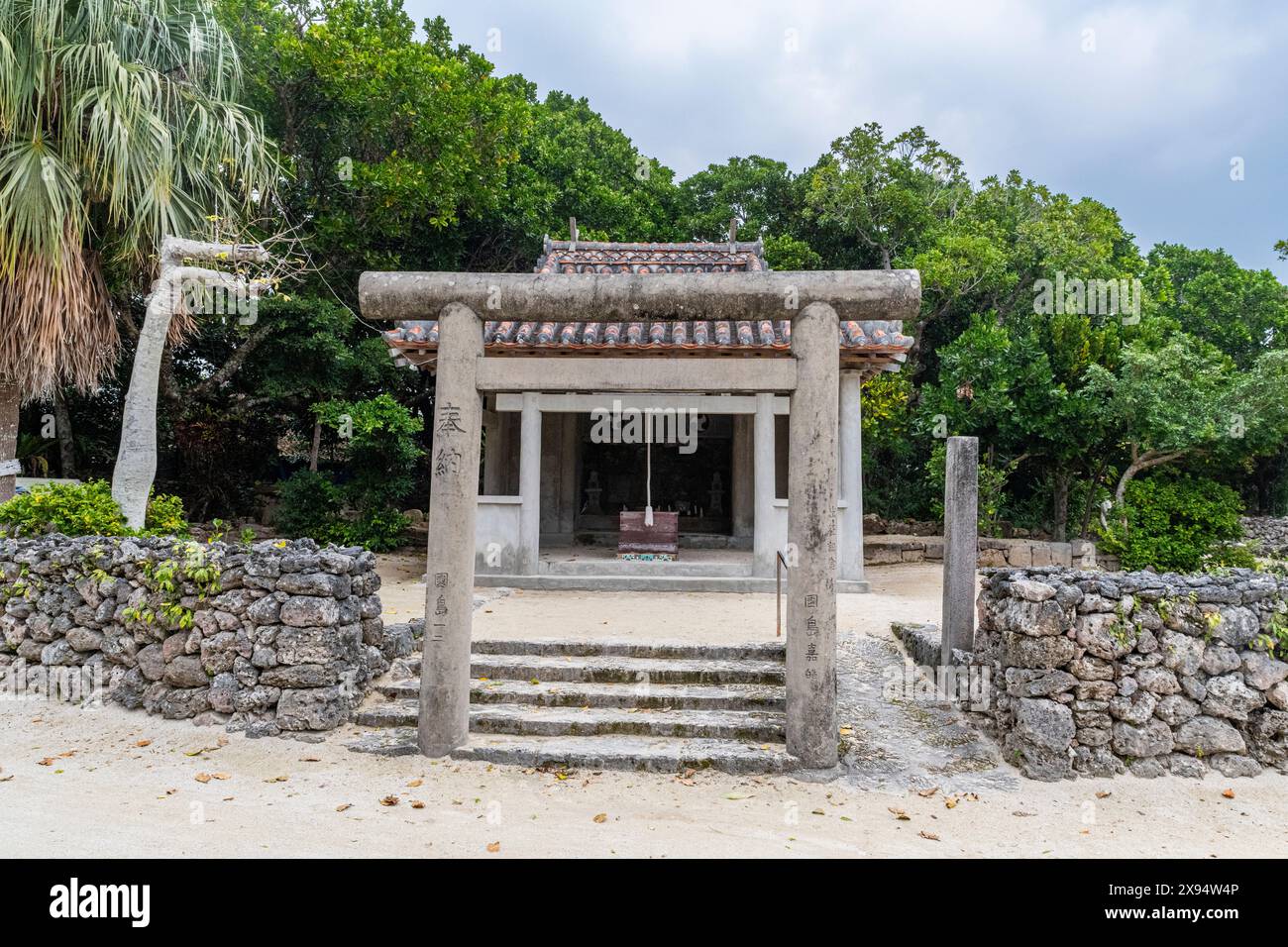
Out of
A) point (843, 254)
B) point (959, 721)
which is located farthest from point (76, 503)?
point (843, 254)

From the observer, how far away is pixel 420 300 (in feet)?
15.8

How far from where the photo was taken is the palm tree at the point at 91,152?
7254 mm

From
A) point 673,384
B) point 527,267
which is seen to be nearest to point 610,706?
point 673,384

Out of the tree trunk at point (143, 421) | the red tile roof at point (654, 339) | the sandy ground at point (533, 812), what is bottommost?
the sandy ground at point (533, 812)

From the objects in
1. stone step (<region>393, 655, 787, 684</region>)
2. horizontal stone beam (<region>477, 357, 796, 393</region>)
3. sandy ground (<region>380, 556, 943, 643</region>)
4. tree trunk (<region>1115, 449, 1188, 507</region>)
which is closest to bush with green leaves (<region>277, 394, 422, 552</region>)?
sandy ground (<region>380, 556, 943, 643</region>)

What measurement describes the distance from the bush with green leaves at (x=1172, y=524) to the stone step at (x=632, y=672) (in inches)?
323

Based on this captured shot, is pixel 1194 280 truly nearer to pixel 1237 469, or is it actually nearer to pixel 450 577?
pixel 1237 469

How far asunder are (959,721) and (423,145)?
1225 centimetres

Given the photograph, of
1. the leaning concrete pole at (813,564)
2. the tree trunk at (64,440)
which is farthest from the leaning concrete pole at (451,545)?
the tree trunk at (64,440)

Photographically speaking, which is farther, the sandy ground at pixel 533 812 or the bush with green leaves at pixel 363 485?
the bush with green leaves at pixel 363 485

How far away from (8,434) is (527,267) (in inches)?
415

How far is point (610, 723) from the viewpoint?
195 inches

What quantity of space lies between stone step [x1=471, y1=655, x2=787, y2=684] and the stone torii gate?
0.98 meters

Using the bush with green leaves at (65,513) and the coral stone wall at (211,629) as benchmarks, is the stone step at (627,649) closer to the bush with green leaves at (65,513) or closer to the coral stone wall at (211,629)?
→ the coral stone wall at (211,629)
